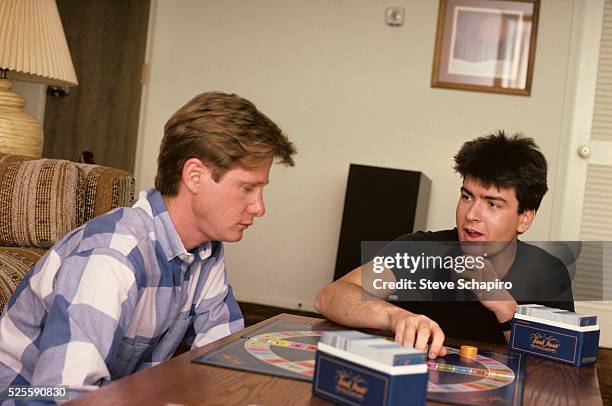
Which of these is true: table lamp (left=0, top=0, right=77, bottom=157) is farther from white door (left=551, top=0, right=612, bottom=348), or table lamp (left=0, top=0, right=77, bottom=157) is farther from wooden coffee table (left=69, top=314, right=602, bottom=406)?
white door (left=551, top=0, right=612, bottom=348)

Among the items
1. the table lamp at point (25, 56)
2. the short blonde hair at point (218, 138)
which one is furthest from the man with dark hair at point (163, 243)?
the table lamp at point (25, 56)

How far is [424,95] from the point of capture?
459 centimetres

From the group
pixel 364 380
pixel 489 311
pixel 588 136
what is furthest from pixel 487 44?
pixel 364 380

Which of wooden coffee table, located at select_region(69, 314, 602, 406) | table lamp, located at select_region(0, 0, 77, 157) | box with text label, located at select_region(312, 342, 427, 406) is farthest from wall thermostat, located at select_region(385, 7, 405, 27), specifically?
box with text label, located at select_region(312, 342, 427, 406)

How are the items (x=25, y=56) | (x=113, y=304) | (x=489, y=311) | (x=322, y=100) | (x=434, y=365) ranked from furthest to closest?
1. (x=322, y=100)
2. (x=25, y=56)
3. (x=489, y=311)
4. (x=434, y=365)
5. (x=113, y=304)

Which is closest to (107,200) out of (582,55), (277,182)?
(277,182)

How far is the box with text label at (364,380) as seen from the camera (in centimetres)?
96

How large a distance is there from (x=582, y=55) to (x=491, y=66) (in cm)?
50

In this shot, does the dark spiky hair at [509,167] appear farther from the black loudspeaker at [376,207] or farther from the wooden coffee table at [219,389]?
the black loudspeaker at [376,207]

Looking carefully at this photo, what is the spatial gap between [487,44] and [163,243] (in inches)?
137

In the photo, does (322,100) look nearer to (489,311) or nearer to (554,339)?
(489,311)

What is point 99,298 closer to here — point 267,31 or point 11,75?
point 11,75

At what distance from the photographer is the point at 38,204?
2.37 metres

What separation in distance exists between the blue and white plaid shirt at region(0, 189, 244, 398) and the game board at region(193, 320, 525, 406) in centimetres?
16
